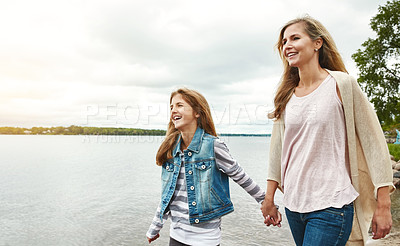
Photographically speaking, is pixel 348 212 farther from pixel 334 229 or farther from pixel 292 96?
pixel 292 96

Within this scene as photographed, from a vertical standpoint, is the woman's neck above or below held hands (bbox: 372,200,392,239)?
above

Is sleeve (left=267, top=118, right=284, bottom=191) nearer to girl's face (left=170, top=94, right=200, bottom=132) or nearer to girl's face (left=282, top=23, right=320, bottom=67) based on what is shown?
girl's face (left=282, top=23, right=320, bottom=67)

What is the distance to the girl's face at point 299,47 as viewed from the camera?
98.7 inches

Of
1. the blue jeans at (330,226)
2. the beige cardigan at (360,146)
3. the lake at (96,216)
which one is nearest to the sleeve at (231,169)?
the blue jeans at (330,226)

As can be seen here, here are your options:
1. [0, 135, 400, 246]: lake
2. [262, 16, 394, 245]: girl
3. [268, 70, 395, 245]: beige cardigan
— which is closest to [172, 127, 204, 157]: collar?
[262, 16, 394, 245]: girl

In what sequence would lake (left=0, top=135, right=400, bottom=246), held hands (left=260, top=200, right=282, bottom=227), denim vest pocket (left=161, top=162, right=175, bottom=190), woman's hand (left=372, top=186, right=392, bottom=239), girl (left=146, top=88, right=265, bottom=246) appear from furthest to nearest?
1. lake (left=0, top=135, right=400, bottom=246)
2. denim vest pocket (left=161, top=162, right=175, bottom=190)
3. girl (left=146, top=88, right=265, bottom=246)
4. held hands (left=260, top=200, right=282, bottom=227)
5. woman's hand (left=372, top=186, right=392, bottom=239)

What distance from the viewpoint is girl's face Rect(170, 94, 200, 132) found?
128 inches

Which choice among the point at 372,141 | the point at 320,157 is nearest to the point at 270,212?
the point at 320,157

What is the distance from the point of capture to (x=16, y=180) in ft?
71.4

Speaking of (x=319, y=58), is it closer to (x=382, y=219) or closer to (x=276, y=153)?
(x=276, y=153)

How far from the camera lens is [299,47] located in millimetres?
2514

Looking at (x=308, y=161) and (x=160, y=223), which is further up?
(x=308, y=161)

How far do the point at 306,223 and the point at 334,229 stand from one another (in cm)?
22

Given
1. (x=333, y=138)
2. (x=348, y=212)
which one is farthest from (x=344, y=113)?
(x=348, y=212)
